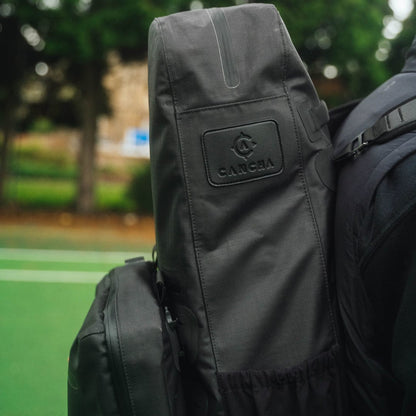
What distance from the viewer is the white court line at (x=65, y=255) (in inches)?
268

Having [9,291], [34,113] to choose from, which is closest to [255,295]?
[9,291]

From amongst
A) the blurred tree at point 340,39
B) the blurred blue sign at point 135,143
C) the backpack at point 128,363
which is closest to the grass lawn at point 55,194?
the blurred blue sign at point 135,143

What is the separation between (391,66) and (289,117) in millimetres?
13899

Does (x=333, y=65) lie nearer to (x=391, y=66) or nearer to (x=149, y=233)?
(x=391, y=66)

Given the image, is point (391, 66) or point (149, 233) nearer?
point (149, 233)

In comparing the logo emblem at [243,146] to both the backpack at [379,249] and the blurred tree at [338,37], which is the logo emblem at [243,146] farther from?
the blurred tree at [338,37]

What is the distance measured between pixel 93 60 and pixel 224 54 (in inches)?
440

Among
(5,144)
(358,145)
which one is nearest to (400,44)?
(5,144)

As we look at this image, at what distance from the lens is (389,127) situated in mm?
1257

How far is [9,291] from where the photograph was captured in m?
5.15

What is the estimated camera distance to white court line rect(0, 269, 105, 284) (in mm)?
5598

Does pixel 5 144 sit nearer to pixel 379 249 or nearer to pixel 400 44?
pixel 400 44

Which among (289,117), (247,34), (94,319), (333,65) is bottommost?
(94,319)

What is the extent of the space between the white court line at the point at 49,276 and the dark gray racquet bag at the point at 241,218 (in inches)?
174
